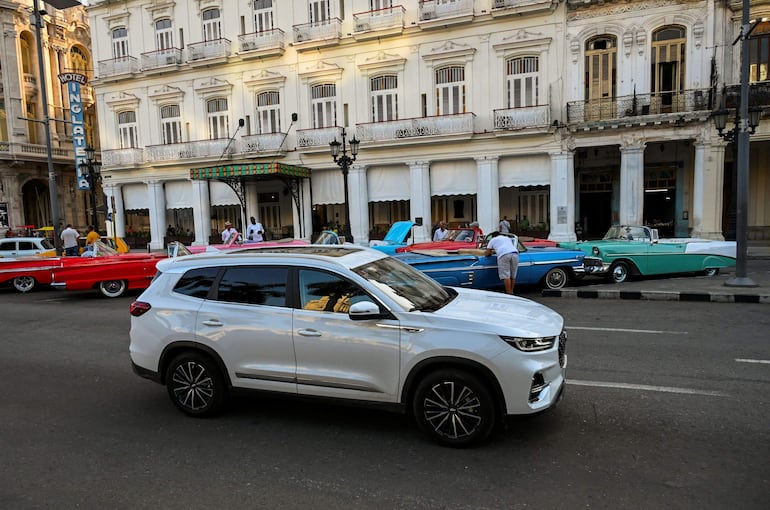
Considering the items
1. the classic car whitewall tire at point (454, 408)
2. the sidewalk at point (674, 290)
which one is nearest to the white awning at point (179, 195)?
the sidewalk at point (674, 290)

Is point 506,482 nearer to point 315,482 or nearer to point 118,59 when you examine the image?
point 315,482

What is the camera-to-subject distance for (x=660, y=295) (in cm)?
1057

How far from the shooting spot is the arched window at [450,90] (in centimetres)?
2188

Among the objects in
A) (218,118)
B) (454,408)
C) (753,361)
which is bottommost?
(753,361)

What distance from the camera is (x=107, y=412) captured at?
16.6 feet

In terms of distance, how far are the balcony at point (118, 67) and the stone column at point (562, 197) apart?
74.1 feet

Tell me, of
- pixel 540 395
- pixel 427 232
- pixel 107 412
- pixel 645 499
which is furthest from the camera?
pixel 427 232

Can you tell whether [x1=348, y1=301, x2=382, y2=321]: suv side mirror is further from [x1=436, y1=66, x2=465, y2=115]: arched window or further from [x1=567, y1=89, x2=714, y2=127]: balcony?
[x1=436, y1=66, x2=465, y2=115]: arched window

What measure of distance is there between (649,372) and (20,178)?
41.1 m

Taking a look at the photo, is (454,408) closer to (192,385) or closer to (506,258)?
(192,385)

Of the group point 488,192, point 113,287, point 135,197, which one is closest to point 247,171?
point 135,197

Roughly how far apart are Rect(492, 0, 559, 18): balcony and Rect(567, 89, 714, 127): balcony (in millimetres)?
3918

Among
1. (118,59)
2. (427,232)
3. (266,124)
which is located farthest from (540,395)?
(118,59)

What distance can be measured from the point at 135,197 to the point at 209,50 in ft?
31.0
